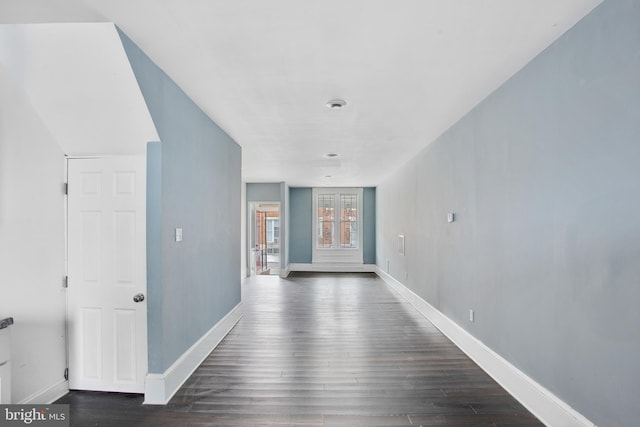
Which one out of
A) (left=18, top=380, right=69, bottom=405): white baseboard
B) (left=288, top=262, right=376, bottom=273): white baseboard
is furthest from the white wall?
(left=288, top=262, right=376, bottom=273): white baseboard

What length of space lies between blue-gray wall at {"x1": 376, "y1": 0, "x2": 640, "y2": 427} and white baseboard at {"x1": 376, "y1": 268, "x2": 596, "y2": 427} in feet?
0.20

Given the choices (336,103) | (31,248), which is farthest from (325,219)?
(31,248)

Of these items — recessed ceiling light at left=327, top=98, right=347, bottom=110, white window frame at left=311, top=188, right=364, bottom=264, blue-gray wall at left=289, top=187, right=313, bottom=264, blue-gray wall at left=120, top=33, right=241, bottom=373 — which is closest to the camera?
blue-gray wall at left=120, top=33, right=241, bottom=373

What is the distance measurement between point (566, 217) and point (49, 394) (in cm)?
389

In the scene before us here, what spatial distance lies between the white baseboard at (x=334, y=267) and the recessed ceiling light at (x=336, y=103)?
7090 mm

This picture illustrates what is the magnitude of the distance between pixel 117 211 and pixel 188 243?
24.9 inches

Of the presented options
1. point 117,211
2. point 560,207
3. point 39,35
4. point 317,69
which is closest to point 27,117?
point 39,35

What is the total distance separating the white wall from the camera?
6.89ft

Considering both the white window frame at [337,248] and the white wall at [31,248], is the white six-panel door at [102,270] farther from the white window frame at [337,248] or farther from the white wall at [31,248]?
the white window frame at [337,248]

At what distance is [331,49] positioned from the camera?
2.15 meters

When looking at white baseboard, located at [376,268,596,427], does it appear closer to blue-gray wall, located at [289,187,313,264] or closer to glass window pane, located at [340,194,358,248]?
glass window pane, located at [340,194,358,248]

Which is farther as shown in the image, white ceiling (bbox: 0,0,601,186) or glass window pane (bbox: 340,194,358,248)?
glass window pane (bbox: 340,194,358,248)

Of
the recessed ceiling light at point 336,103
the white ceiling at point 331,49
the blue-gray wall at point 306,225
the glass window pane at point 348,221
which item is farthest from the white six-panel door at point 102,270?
the glass window pane at point 348,221

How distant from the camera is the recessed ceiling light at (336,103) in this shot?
9.89 feet
